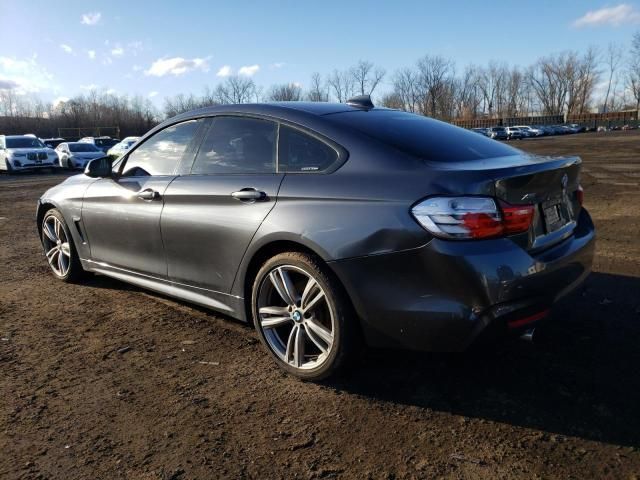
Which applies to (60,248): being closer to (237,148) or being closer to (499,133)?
Answer: (237,148)

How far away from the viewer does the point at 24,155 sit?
78.8 feet

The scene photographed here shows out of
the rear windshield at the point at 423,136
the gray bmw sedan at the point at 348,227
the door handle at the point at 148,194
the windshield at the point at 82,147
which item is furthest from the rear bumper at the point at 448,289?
the windshield at the point at 82,147

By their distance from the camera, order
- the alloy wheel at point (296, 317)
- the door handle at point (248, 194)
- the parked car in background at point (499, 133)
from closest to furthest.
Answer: the alloy wheel at point (296, 317), the door handle at point (248, 194), the parked car in background at point (499, 133)

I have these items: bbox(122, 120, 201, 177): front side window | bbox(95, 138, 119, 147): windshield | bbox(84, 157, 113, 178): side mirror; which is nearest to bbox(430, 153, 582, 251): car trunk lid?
bbox(122, 120, 201, 177): front side window

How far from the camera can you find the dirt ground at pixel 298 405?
232 cm

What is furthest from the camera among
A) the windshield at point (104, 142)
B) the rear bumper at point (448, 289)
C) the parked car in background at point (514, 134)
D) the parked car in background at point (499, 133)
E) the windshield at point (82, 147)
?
the parked car in background at point (514, 134)

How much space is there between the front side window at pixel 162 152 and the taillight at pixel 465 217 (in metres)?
2.13

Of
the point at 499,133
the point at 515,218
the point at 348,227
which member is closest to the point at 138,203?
the point at 348,227

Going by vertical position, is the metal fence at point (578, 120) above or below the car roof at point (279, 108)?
above

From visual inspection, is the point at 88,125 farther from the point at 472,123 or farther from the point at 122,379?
the point at 122,379

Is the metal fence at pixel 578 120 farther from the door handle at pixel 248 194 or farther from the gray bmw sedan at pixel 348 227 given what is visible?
the door handle at pixel 248 194

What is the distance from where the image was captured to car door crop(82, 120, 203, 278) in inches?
154

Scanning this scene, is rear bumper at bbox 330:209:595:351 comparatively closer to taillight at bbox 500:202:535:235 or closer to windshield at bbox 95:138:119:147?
taillight at bbox 500:202:535:235

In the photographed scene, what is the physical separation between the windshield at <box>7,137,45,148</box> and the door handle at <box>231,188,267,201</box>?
1006 inches
